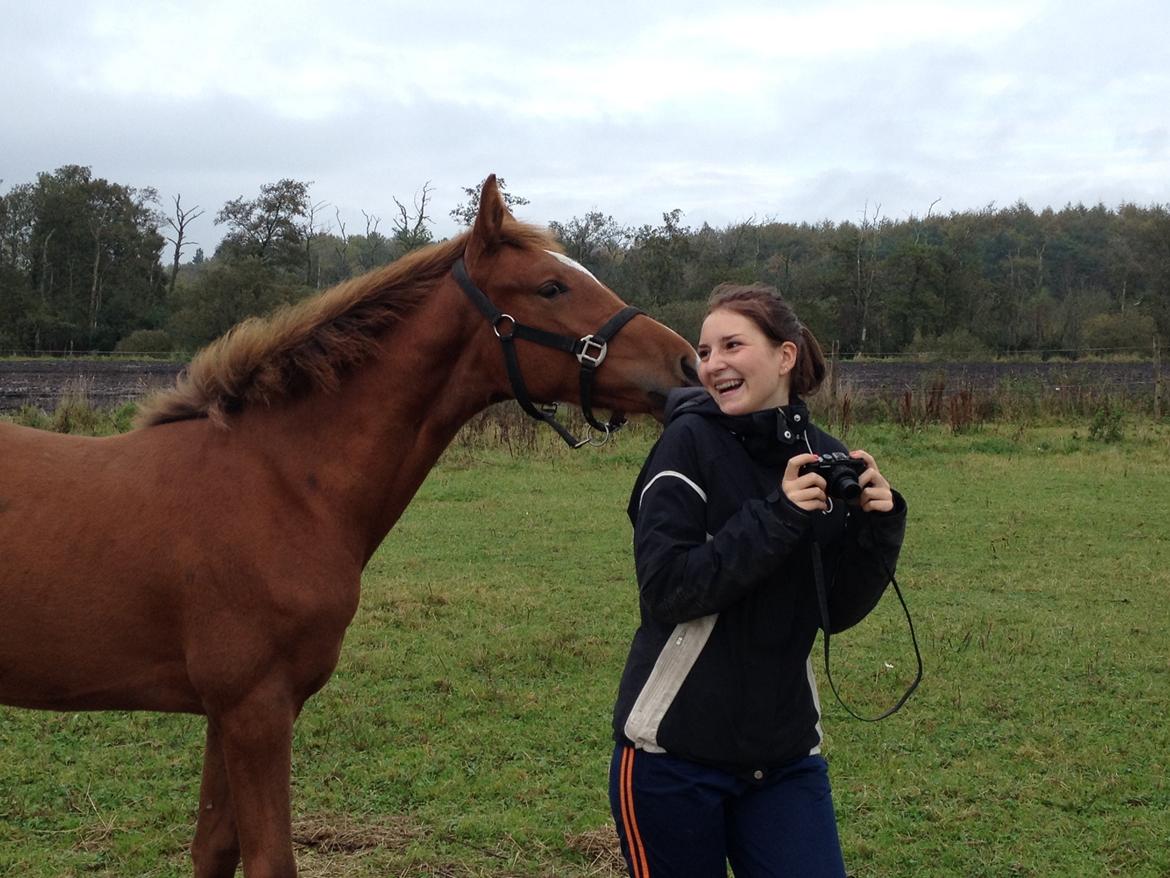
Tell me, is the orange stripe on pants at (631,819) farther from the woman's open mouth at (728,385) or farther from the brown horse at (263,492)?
the brown horse at (263,492)

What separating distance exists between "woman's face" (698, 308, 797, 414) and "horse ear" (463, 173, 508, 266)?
83 cm

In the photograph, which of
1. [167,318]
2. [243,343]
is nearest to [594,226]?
[167,318]

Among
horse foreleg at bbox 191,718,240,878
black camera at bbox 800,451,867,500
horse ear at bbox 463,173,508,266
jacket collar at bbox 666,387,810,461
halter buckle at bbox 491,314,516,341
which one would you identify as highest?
horse ear at bbox 463,173,508,266

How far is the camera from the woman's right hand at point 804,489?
1.96m

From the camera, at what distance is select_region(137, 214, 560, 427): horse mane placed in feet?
9.25

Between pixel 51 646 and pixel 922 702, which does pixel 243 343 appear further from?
pixel 922 702

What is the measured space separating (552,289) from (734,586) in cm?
112

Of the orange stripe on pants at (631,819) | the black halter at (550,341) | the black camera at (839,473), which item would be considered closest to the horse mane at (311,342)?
the black halter at (550,341)

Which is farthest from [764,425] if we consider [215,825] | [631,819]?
[215,825]

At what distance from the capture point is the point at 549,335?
273 cm

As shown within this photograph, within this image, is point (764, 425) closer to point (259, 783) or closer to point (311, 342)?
point (311, 342)

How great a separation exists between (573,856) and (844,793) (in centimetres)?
130

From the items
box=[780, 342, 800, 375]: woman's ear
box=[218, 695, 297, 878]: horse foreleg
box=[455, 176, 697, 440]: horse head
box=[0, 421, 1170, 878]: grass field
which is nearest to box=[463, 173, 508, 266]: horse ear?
box=[455, 176, 697, 440]: horse head

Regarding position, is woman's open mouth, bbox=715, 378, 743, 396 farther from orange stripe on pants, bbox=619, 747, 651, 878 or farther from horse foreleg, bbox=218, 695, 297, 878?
horse foreleg, bbox=218, 695, 297, 878
